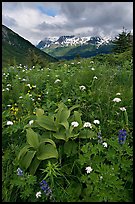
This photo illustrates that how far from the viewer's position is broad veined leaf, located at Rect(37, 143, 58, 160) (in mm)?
2328

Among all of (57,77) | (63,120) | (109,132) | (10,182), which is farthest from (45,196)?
(57,77)

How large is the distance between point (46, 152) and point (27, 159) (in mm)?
188

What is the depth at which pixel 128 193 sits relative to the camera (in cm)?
216

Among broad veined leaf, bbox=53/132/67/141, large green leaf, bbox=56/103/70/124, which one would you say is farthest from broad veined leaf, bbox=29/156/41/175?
large green leaf, bbox=56/103/70/124

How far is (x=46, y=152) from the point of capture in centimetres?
238

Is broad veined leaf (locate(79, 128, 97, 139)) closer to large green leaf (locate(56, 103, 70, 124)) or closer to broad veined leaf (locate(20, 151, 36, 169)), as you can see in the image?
large green leaf (locate(56, 103, 70, 124))

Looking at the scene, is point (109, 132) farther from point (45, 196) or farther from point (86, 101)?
point (45, 196)

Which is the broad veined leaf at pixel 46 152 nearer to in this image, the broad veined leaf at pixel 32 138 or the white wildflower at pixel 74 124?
the broad veined leaf at pixel 32 138

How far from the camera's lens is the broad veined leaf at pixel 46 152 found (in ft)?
7.64

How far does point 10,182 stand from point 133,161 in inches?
44.0

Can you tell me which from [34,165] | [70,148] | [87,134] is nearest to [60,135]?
[70,148]

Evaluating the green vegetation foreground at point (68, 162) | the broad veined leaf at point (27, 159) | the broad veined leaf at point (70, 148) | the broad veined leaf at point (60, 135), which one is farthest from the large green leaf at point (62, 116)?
the broad veined leaf at point (27, 159)

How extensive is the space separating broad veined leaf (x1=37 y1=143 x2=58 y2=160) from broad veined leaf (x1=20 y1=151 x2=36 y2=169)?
0.07 m

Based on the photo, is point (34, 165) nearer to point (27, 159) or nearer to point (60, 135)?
point (27, 159)
